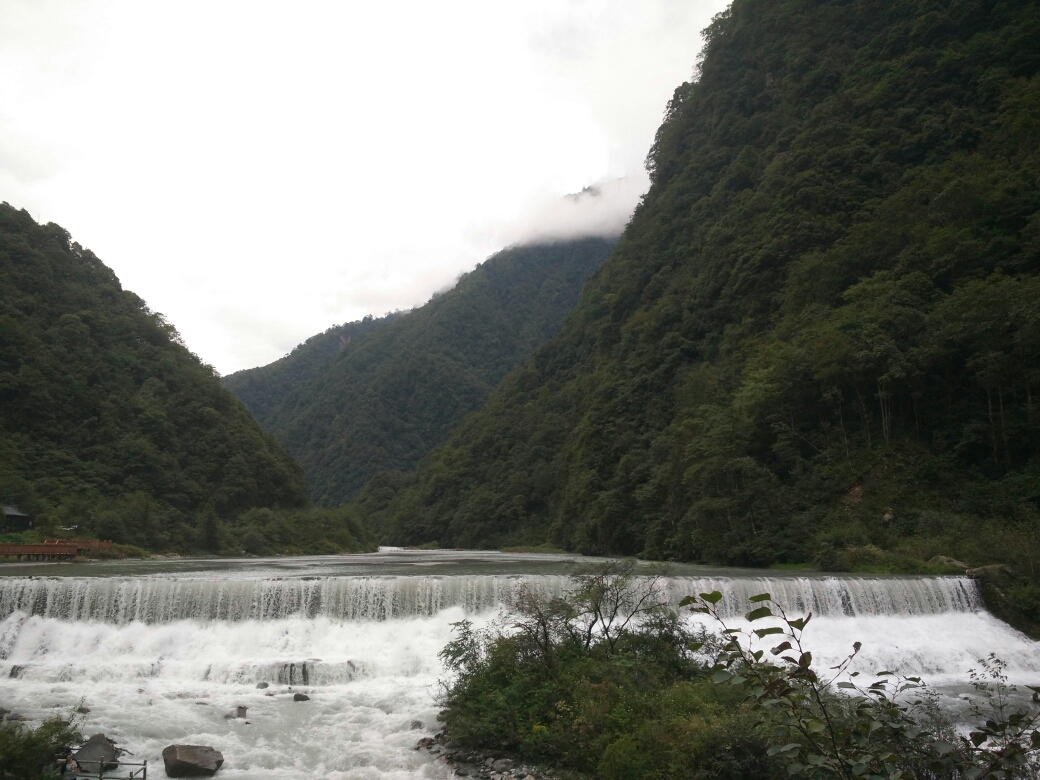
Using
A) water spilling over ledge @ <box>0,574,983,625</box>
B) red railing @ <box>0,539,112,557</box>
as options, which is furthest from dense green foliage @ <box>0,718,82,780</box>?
red railing @ <box>0,539,112,557</box>

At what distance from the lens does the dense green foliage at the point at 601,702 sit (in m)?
9.76

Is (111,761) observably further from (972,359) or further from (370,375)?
(370,375)

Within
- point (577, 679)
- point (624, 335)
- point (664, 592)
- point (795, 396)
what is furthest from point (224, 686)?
point (624, 335)

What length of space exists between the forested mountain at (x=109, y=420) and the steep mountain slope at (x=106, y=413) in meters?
0.09

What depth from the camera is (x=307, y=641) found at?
58.0ft

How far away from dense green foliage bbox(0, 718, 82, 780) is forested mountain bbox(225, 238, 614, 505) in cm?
9769

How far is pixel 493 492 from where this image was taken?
2736 inches

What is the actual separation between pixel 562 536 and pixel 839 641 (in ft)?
112

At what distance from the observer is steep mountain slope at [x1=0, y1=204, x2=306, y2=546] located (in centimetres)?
4284

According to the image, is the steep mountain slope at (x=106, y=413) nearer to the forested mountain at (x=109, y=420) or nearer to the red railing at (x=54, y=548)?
the forested mountain at (x=109, y=420)

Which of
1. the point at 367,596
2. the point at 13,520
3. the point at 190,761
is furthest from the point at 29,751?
the point at 13,520

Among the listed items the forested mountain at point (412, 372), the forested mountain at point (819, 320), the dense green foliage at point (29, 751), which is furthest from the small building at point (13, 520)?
the forested mountain at point (412, 372)

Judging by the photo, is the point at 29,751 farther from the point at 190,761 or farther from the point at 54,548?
the point at 54,548

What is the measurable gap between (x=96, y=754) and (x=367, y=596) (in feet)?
28.3
